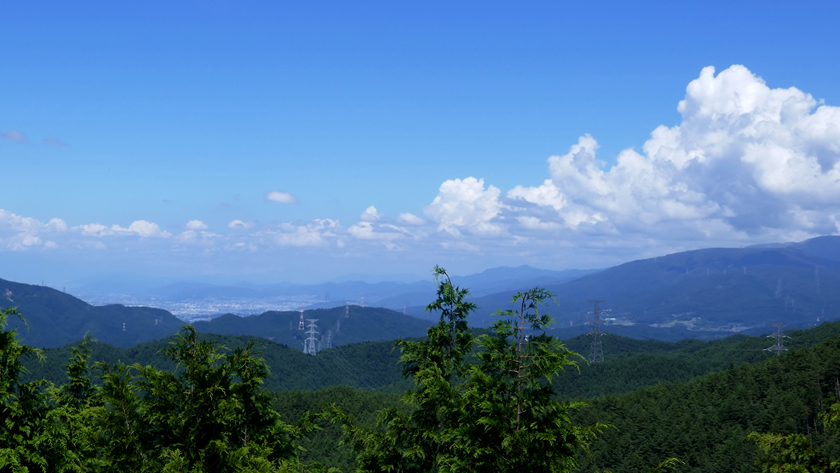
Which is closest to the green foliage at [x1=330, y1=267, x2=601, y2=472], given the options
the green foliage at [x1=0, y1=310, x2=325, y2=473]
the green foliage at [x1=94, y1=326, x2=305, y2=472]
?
the green foliage at [x1=0, y1=310, x2=325, y2=473]

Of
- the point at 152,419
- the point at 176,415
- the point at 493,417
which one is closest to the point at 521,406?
the point at 493,417

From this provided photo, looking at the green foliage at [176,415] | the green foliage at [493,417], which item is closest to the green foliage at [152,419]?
the green foliage at [176,415]

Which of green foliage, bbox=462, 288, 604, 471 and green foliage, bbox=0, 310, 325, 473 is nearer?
green foliage, bbox=0, 310, 325, 473

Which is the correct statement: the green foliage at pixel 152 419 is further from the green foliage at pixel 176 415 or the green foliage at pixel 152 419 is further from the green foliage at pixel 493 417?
the green foliage at pixel 493 417

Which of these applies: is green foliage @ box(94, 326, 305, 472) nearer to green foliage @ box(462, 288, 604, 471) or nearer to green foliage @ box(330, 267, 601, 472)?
green foliage @ box(330, 267, 601, 472)

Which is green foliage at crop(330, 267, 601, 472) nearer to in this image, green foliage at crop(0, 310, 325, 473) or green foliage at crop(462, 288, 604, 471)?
green foliage at crop(462, 288, 604, 471)

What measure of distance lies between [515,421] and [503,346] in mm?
2260


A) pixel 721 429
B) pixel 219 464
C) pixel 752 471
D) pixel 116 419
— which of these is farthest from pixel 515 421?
pixel 721 429

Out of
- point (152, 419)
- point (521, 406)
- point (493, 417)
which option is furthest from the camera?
point (521, 406)

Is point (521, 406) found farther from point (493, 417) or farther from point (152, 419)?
point (152, 419)

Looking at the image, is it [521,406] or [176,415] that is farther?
[521,406]

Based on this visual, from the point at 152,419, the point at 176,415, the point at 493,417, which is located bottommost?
the point at 493,417

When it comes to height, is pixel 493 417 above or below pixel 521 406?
below

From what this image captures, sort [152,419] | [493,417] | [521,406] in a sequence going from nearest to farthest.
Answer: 1. [152,419]
2. [493,417]
3. [521,406]
